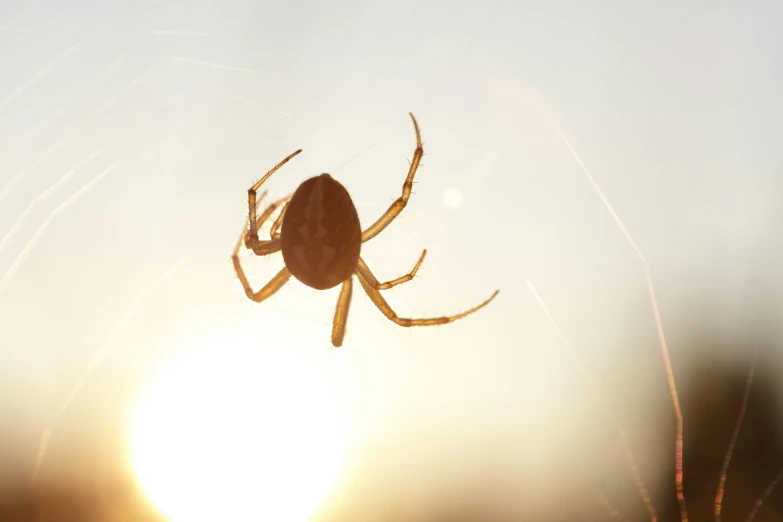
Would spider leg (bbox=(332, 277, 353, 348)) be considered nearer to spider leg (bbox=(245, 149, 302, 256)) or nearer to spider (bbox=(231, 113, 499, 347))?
spider (bbox=(231, 113, 499, 347))

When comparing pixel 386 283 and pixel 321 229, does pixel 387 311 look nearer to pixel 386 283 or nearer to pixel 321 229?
pixel 386 283

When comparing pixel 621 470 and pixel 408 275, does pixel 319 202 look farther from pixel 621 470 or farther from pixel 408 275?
pixel 621 470

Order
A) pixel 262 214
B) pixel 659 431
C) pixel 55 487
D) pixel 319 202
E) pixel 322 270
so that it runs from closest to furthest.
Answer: pixel 319 202
pixel 322 270
pixel 262 214
pixel 659 431
pixel 55 487

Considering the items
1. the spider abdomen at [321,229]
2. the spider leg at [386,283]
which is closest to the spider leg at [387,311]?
the spider leg at [386,283]

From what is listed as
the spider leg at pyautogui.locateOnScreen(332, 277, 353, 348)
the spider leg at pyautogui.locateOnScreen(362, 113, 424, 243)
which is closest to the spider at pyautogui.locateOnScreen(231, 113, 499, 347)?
the spider leg at pyautogui.locateOnScreen(362, 113, 424, 243)

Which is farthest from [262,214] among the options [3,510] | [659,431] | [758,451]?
[3,510]

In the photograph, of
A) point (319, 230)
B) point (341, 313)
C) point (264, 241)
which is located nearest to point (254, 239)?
point (264, 241)

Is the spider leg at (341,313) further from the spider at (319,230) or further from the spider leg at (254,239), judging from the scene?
the spider leg at (254,239)
